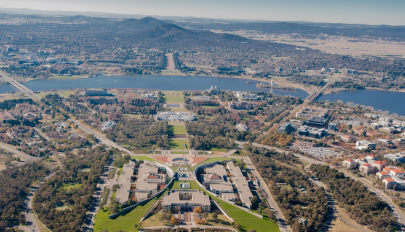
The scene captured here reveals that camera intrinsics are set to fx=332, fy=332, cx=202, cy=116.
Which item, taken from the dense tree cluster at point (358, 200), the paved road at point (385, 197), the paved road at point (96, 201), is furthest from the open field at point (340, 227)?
the paved road at point (96, 201)

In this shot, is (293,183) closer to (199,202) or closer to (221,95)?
(199,202)

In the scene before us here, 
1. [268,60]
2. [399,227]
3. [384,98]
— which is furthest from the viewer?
[268,60]

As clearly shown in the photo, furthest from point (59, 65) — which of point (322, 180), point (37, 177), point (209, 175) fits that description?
point (322, 180)

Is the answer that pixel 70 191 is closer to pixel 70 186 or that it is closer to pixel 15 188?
pixel 70 186

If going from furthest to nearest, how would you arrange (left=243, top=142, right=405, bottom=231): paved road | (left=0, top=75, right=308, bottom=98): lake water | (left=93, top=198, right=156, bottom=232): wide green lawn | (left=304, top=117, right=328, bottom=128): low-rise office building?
(left=0, top=75, right=308, bottom=98): lake water
(left=304, top=117, right=328, bottom=128): low-rise office building
(left=243, top=142, right=405, bottom=231): paved road
(left=93, top=198, right=156, bottom=232): wide green lawn

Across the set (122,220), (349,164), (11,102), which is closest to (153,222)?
(122,220)

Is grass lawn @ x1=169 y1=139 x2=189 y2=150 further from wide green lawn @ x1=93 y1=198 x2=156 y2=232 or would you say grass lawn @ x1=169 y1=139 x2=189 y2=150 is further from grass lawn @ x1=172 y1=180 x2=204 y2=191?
wide green lawn @ x1=93 y1=198 x2=156 y2=232

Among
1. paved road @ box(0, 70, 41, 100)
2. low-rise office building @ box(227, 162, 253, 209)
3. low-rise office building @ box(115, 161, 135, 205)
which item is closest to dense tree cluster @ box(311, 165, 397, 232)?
low-rise office building @ box(227, 162, 253, 209)
